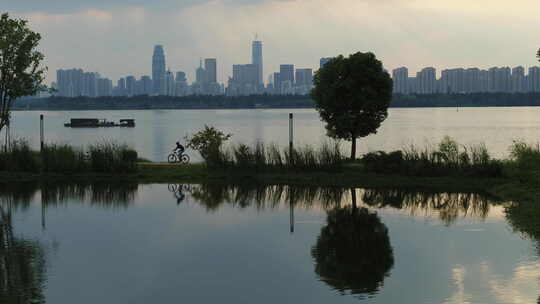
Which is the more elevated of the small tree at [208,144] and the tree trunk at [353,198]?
the small tree at [208,144]

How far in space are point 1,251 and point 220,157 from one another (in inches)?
510

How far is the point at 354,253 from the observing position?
13406 millimetres

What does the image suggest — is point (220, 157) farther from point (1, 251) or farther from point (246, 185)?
point (1, 251)

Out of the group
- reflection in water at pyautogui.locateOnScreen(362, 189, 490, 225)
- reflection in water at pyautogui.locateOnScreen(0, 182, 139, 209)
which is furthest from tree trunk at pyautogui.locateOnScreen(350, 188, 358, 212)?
→ reflection in water at pyautogui.locateOnScreen(0, 182, 139, 209)

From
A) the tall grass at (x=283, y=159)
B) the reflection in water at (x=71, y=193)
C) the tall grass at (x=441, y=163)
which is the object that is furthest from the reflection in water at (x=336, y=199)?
the reflection in water at (x=71, y=193)

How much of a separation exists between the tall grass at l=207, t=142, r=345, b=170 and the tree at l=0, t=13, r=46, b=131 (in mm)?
8816

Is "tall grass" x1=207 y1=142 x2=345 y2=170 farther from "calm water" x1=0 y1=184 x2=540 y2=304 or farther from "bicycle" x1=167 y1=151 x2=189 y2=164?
"bicycle" x1=167 y1=151 x2=189 y2=164

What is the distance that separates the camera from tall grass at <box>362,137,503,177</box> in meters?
23.2

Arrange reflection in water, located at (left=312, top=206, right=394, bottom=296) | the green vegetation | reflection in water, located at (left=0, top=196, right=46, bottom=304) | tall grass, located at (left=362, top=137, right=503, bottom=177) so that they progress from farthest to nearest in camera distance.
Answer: the green vegetation < tall grass, located at (left=362, top=137, right=503, bottom=177) < reflection in water, located at (left=312, top=206, right=394, bottom=296) < reflection in water, located at (left=0, top=196, right=46, bottom=304)

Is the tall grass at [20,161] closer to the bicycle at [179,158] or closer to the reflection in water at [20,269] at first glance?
the bicycle at [179,158]

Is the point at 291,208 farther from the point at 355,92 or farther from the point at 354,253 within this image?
the point at 355,92

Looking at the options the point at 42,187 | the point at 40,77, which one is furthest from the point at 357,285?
the point at 40,77

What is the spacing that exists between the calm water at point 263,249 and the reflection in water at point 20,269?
32 mm

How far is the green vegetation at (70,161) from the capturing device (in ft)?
84.2
